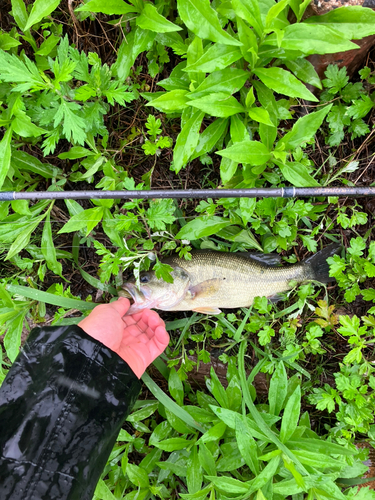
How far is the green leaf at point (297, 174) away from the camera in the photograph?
7.77ft

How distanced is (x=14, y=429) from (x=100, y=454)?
1.79 feet

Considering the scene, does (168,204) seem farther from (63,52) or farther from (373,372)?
(373,372)

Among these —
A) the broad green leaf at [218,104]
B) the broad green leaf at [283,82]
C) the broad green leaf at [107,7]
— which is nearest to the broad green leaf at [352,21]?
the broad green leaf at [283,82]

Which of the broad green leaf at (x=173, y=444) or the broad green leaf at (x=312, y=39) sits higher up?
the broad green leaf at (x=312, y=39)

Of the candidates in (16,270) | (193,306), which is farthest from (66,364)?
(16,270)

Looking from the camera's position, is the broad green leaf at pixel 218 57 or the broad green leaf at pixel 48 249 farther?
the broad green leaf at pixel 48 249

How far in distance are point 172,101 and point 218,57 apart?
40cm

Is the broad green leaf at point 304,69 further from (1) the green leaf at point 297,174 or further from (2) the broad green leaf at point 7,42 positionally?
(2) the broad green leaf at point 7,42

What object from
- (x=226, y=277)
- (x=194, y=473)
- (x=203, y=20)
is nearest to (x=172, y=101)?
(x=203, y=20)

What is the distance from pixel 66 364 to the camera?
2.09 m

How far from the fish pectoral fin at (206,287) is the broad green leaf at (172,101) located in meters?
1.41

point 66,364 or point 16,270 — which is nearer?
point 66,364

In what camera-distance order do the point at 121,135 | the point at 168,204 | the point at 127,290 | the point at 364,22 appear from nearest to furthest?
the point at 364,22 < the point at 168,204 < the point at 127,290 < the point at 121,135

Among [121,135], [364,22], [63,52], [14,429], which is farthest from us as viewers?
[121,135]
